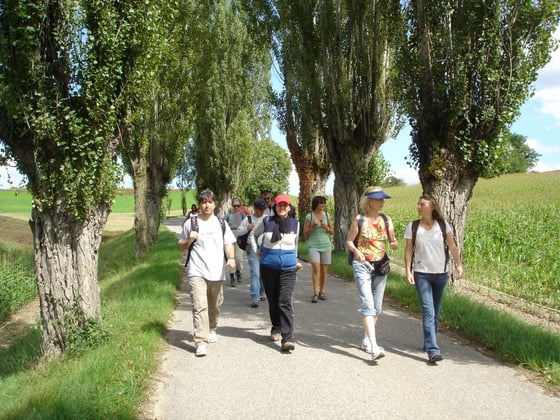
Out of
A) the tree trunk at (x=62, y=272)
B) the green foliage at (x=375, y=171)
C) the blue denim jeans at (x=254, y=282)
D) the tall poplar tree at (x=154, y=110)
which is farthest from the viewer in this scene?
the green foliage at (x=375, y=171)

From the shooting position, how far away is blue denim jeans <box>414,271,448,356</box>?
525cm

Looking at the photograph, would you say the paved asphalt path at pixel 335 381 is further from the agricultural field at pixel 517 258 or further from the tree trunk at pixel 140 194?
the tree trunk at pixel 140 194

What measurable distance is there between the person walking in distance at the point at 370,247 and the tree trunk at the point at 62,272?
10.7 ft

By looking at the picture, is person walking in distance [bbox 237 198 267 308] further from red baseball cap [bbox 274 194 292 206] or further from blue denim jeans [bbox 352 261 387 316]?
blue denim jeans [bbox 352 261 387 316]

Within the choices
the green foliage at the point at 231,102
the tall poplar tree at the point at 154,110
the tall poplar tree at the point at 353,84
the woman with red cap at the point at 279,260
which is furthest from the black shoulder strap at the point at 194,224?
the green foliage at the point at 231,102

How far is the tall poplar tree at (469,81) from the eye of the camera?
7.88m

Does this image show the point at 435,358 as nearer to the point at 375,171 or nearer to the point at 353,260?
the point at 353,260

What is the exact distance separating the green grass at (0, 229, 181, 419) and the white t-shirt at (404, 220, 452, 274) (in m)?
3.08

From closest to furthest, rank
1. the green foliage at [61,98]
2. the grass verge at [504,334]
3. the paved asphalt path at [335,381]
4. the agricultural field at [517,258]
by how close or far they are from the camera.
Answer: the paved asphalt path at [335,381] → the grass verge at [504,334] → the green foliage at [61,98] → the agricultural field at [517,258]

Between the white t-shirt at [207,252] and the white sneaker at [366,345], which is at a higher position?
the white t-shirt at [207,252]

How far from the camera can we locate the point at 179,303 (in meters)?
8.61

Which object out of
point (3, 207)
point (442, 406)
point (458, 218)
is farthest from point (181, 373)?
point (3, 207)

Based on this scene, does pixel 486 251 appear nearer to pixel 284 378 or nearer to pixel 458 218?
pixel 458 218

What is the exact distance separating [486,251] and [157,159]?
11868mm
